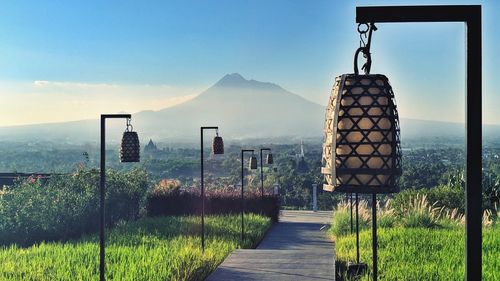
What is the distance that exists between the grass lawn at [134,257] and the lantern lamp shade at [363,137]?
4.07 m

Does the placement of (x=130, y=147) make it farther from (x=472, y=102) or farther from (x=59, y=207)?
(x=59, y=207)

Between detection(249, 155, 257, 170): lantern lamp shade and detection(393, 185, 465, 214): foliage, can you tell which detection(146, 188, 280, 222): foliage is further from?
detection(393, 185, 465, 214): foliage

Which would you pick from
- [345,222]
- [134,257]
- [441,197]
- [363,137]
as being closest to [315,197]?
[441,197]

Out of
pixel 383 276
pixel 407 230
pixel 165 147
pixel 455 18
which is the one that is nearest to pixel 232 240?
pixel 407 230

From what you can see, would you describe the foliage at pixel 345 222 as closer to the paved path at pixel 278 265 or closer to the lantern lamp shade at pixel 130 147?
the paved path at pixel 278 265

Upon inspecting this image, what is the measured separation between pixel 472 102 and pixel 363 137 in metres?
0.55

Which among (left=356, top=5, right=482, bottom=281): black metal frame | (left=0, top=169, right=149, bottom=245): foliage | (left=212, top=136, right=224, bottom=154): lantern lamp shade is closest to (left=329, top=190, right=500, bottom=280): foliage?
(left=212, top=136, right=224, bottom=154): lantern lamp shade

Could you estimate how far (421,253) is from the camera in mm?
7711

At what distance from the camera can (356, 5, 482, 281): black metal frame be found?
250 cm

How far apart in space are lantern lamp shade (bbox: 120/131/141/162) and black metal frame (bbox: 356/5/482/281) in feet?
16.1

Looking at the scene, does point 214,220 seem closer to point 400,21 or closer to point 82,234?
point 82,234

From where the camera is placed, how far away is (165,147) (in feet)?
120

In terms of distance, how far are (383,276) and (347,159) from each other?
181 inches

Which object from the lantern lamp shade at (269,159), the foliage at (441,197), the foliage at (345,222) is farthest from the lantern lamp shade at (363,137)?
the lantern lamp shade at (269,159)
